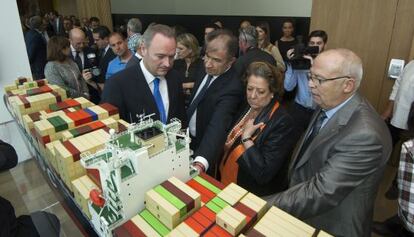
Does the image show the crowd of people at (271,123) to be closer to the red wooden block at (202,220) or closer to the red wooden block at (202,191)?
the red wooden block at (202,191)

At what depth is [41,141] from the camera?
1.90 meters

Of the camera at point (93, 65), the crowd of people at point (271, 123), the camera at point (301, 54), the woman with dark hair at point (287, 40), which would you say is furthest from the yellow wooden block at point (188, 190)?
the woman with dark hair at point (287, 40)

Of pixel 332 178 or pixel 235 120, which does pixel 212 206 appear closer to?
pixel 332 178

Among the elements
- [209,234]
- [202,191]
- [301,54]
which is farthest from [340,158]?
[301,54]

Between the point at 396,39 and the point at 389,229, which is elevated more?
the point at 396,39

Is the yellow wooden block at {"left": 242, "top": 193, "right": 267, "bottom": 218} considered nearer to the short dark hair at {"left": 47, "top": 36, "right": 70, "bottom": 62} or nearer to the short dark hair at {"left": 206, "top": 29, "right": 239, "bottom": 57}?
the short dark hair at {"left": 206, "top": 29, "right": 239, "bottom": 57}

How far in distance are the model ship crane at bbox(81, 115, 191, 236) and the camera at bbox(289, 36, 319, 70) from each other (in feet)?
9.34

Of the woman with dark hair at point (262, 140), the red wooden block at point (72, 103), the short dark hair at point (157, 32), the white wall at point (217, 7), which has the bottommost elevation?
the woman with dark hair at point (262, 140)

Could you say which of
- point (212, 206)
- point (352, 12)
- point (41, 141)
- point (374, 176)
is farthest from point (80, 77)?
point (352, 12)

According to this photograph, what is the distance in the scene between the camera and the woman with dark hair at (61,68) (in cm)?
362

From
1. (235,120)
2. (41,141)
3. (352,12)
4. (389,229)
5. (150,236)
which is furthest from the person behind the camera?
(352,12)

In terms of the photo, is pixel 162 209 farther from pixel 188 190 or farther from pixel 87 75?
pixel 87 75

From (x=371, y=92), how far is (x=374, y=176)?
299 cm

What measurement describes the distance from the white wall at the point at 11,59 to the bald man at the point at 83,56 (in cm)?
79
